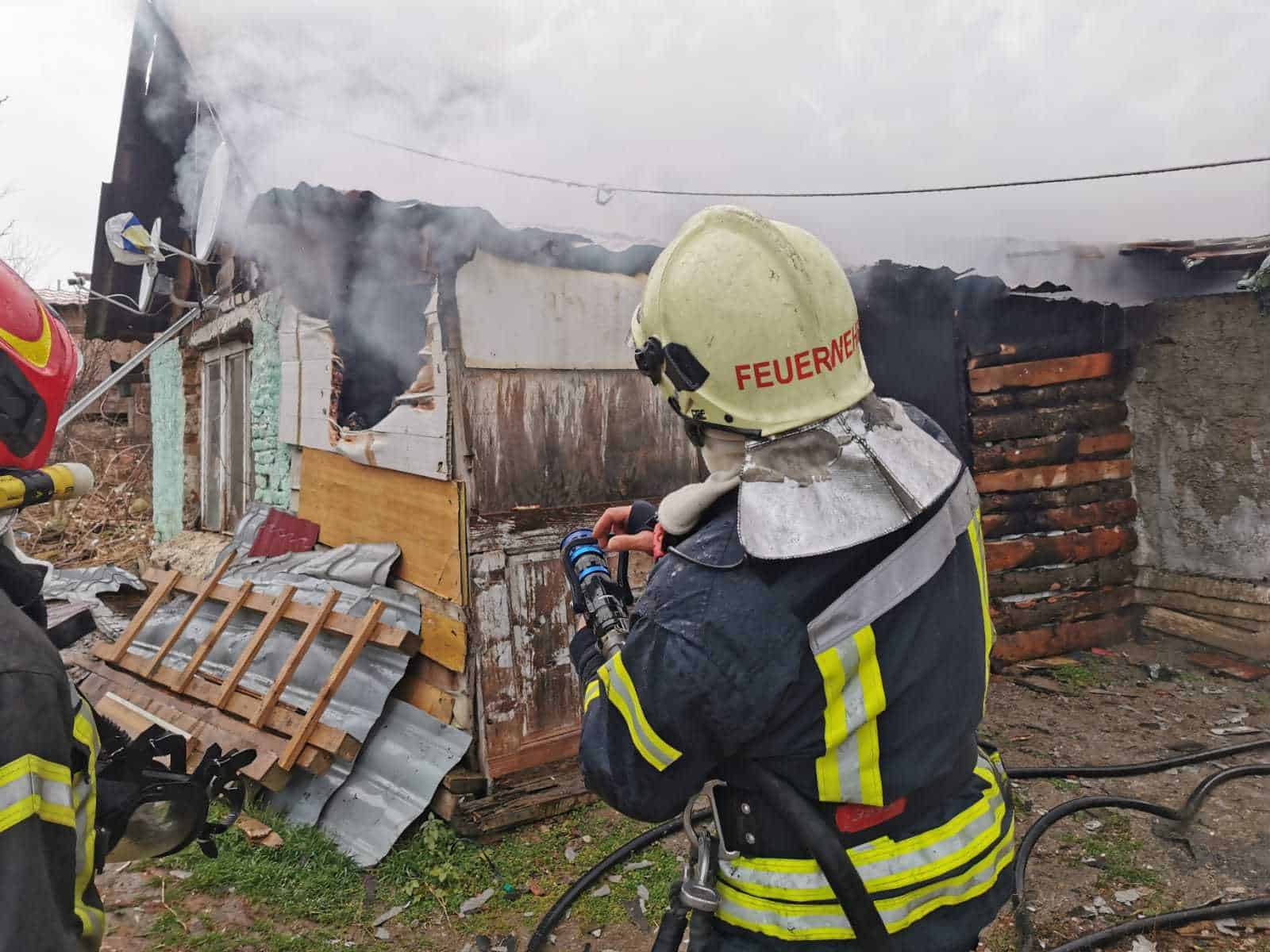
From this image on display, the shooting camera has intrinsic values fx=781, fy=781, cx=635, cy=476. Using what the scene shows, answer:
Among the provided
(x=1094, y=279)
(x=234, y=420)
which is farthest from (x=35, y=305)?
(x=1094, y=279)

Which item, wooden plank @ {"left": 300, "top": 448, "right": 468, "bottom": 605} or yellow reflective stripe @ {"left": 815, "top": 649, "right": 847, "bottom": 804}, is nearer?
yellow reflective stripe @ {"left": 815, "top": 649, "right": 847, "bottom": 804}

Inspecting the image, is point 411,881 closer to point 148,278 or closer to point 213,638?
point 213,638

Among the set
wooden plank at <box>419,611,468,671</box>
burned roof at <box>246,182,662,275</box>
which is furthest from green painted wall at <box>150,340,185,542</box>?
wooden plank at <box>419,611,468,671</box>

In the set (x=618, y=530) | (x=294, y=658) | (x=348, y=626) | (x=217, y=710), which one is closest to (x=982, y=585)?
(x=618, y=530)

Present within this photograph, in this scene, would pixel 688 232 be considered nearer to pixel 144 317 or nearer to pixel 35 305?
pixel 35 305

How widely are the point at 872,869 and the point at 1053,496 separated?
596 cm

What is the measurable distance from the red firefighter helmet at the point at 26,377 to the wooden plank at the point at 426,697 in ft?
10.2

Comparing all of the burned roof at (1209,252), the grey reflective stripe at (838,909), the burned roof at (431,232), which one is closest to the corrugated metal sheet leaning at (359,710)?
the burned roof at (431,232)

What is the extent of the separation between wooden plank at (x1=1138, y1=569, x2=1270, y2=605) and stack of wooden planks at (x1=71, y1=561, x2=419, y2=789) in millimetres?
6096

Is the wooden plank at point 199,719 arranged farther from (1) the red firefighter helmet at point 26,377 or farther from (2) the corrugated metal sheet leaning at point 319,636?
(1) the red firefighter helmet at point 26,377

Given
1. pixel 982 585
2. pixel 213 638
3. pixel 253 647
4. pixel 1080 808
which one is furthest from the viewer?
pixel 213 638

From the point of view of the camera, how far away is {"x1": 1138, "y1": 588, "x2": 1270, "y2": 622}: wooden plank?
20.0 feet

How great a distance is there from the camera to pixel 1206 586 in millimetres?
6355

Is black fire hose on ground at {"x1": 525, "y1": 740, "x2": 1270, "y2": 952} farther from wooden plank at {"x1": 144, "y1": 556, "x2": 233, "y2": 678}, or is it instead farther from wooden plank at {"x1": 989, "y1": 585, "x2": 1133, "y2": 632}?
wooden plank at {"x1": 144, "y1": 556, "x2": 233, "y2": 678}
